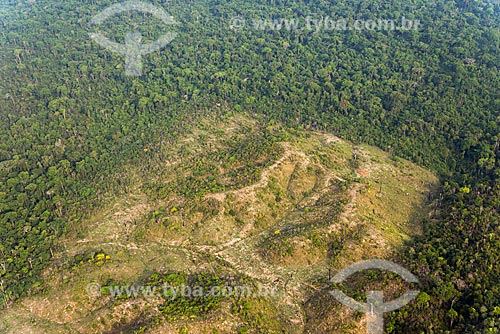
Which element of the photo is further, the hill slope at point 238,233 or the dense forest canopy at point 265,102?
the dense forest canopy at point 265,102

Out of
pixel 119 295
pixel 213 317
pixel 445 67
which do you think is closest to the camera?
pixel 213 317

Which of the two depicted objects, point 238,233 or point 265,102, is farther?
point 265,102

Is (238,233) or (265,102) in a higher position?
(265,102)

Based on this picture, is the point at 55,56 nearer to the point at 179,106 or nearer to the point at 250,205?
the point at 179,106

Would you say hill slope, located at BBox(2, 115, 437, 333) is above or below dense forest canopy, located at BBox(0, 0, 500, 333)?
below

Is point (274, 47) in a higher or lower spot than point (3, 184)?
higher

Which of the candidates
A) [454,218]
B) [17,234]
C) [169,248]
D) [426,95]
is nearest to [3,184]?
[17,234]

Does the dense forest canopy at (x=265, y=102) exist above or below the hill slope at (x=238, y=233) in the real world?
above

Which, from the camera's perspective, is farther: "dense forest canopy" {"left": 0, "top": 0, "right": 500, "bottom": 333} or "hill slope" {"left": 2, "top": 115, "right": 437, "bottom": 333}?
"dense forest canopy" {"left": 0, "top": 0, "right": 500, "bottom": 333}
